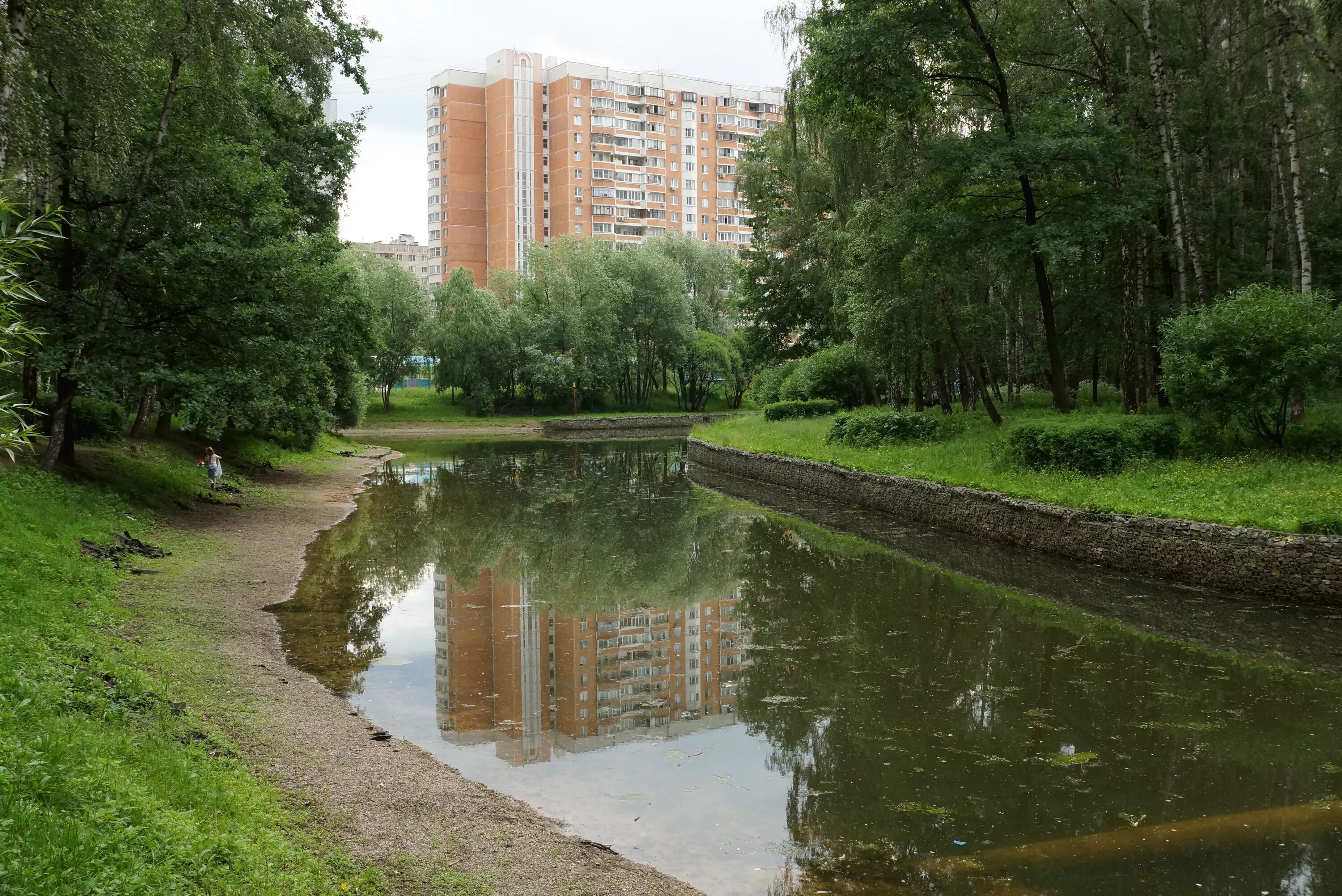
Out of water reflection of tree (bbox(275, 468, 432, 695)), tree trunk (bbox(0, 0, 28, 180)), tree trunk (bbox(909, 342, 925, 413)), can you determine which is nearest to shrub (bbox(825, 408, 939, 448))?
tree trunk (bbox(909, 342, 925, 413))

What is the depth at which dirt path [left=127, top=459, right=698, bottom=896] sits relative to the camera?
6.04 metres

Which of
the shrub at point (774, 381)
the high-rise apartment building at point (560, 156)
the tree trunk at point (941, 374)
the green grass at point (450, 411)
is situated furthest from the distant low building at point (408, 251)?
the tree trunk at point (941, 374)

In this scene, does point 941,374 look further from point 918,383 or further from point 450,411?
point 450,411

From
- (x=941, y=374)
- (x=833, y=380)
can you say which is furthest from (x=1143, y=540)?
(x=833, y=380)

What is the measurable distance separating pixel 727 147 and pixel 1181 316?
93349 millimetres

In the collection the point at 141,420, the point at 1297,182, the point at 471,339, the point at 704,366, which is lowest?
the point at 141,420

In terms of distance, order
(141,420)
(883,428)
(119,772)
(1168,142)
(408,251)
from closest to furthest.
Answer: (119,772) < (1168,142) < (141,420) < (883,428) < (408,251)

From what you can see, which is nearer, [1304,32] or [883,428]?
[1304,32]

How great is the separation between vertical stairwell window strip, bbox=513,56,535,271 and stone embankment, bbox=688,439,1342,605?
79.9 meters

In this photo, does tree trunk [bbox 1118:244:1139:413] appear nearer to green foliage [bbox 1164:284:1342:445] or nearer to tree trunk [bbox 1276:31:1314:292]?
tree trunk [bbox 1276:31:1314:292]

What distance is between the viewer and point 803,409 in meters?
40.4

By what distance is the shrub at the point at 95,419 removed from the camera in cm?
2188

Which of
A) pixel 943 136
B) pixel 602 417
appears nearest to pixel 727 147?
pixel 602 417

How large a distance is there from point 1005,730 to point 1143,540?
7.91 metres
